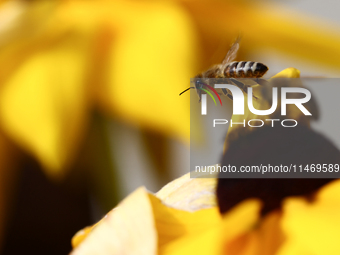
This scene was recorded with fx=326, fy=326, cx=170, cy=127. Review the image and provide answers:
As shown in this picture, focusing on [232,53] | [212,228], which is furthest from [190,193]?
[232,53]

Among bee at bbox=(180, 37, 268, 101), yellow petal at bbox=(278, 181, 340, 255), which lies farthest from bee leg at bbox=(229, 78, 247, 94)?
yellow petal at bbox=(278, 181, 340, 255)

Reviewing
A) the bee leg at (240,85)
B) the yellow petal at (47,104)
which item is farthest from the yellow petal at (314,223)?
the yellow petal at (47,104)

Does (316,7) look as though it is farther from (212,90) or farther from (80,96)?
(80,96)

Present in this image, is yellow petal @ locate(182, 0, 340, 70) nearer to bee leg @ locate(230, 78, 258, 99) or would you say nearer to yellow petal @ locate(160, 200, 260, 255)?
bee leg @ locate(230, 78, 258, 99)

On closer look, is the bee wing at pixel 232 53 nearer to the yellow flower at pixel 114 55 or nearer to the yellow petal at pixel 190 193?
the yellow flower at pixel 114 55

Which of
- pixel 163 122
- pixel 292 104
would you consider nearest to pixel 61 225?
pixel 163 122

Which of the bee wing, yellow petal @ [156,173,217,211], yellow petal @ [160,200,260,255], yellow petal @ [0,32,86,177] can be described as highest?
the bee wing
